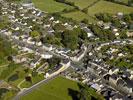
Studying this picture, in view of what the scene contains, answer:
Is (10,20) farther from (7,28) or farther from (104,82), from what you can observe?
(104,82)

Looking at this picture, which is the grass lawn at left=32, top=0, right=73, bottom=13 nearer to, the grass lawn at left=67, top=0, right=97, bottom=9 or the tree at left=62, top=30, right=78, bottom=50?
the grass lawn at left=67, top=0, right=97, bottom=9

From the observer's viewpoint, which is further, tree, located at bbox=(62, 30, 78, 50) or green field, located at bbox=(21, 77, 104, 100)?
tree, located at bbox=(62, 30, 78, 50)

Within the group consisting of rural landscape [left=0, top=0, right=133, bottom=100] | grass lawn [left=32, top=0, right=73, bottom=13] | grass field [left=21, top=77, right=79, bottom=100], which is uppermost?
grass lawn [left=32, top=0, right=73, bottom=13]

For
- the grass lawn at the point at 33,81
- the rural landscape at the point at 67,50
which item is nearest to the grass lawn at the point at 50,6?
the rural landscape at the point at 67,50

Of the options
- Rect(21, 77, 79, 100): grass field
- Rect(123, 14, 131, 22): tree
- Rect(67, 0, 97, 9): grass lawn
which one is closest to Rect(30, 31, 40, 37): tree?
Rect(21, 77, 79, 100): grass field

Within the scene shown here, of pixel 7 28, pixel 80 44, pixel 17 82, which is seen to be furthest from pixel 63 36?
pixel 17 82

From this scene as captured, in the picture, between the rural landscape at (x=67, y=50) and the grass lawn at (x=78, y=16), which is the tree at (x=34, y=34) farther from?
the grass lawn at (x=78, y=16)

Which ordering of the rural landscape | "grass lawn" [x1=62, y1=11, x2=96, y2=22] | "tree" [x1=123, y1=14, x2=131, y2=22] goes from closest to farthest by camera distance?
1. the rural landscape
2. "tree" [x1=123, y1=14, x2=131, y2=22]
3. "grass lawn" [x1=62, y1=11, x2=96, y2=22]

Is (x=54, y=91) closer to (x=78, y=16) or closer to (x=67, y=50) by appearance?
Answer: (x=67, y=50)
